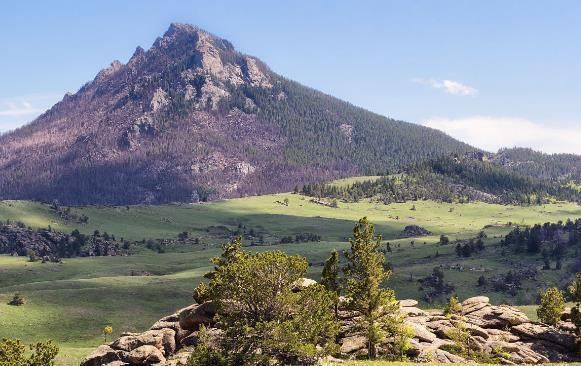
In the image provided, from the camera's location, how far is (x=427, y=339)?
60.6 m

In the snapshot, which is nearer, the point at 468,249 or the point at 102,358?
the point at 102,358

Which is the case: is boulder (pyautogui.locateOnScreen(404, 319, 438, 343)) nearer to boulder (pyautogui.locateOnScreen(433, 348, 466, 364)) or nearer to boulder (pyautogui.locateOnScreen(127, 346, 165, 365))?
boulder (pyautogui.locateOnScreen(433, 348, 466, 364))

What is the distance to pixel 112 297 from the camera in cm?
10925

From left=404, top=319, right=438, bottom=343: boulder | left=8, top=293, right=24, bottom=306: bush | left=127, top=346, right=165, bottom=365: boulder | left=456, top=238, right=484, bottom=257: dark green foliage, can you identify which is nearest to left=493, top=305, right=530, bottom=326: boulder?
left=404, top=319, right=438, bottom=343: boulder

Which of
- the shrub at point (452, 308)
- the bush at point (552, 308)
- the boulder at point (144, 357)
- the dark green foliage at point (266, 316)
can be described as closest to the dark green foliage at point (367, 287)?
the dark green foliage at point (266, 316)

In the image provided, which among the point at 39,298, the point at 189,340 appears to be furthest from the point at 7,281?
the point at 189,340

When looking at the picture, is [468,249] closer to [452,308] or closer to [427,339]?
[452,308]

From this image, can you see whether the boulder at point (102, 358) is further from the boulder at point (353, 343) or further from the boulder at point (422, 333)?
the boulder at point (422, 333)

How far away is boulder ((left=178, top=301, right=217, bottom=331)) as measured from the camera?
201ft

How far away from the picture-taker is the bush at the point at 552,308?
70.0 m

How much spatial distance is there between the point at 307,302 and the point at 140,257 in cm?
15648

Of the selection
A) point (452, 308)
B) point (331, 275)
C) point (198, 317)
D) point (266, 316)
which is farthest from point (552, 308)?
point (198, 317)

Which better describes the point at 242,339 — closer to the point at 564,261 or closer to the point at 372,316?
the point at 372,316

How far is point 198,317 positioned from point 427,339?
26234mm
